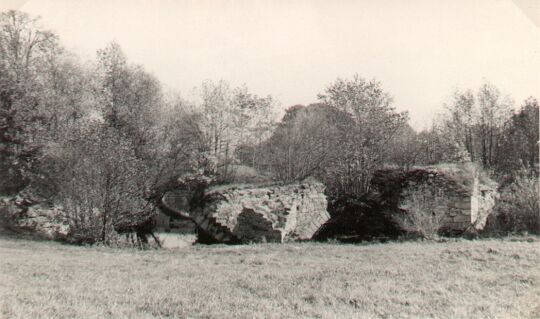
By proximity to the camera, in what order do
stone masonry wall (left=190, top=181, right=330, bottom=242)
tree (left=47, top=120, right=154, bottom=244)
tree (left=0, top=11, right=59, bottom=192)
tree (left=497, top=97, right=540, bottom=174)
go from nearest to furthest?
1. tree (left=47, top=120, right=154, bottom=244)
2. stone masonry wall (left=190, top=181, right=330, bottom=242)
3. tree (left=0, top=11, right=59, bottom=192)
4. tree (left=497, top=97, right=540, bottom=174)

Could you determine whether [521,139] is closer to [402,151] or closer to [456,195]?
[402,151]

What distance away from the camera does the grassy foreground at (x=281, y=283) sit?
18.2 feet

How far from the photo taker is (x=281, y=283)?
7094 mm

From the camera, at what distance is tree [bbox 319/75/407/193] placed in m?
19.5

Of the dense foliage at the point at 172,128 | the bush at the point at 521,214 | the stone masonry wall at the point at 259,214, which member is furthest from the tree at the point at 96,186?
the bush at the point at 521,214

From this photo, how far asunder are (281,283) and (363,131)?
14.3 metres

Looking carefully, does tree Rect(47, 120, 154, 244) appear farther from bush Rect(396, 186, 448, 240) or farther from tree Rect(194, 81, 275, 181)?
bush Rect(396, 186, 448, 240)

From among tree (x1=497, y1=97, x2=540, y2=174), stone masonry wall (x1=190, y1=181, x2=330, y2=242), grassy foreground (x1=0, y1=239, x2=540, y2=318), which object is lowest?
grassy foreground (x1=0, y1=239, x2=540, y2=318)

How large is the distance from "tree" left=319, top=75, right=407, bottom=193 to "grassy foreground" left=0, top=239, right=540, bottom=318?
871 centimetres

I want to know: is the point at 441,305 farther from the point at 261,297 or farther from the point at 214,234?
the point at 214,234

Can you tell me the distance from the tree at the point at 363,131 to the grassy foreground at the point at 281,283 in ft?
28.6

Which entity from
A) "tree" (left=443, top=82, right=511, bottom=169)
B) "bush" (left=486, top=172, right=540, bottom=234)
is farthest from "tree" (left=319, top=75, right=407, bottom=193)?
"tree" (left=443, top=82, right=511, bottom=169)

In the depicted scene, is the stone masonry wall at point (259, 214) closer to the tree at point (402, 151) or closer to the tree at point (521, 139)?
the tree at point (402, 151)

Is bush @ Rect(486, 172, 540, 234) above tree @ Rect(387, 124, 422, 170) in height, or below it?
below
